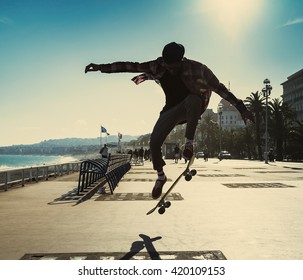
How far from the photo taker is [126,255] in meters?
5.94

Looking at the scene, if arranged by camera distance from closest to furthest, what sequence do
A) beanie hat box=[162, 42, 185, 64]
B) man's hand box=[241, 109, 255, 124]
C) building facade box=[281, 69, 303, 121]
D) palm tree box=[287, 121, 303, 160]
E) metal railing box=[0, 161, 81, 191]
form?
beanie hat box=[162, 42, 185, 64] < man's hand box=[241, 109, 255, 124] < metal railing box=[0, 161, 81, 191] < palm tree box=[287, 121, 303, 160] < building facade box=[281, 69, 303, 121]

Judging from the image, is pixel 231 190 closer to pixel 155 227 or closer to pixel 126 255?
pixel 155 227

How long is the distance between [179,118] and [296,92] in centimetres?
11770

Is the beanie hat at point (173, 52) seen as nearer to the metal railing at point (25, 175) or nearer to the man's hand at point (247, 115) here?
the man's hand at point (247, 115)

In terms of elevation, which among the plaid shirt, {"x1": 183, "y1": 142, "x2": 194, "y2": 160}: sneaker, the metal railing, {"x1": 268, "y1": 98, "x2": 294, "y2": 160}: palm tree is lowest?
the metal railing

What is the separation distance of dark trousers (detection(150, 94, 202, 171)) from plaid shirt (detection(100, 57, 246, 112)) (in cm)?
10

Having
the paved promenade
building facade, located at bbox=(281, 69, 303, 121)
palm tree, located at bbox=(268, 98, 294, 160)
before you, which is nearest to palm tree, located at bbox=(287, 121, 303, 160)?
palm tree, located at bbox=(268, 98, 294, 160)

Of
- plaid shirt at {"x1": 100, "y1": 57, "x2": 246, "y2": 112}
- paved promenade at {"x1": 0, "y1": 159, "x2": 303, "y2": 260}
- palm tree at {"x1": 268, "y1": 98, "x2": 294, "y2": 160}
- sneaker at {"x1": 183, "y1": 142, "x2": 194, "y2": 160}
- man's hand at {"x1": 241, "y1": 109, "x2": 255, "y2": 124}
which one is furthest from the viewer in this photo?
palm tree at {"x1": 268, "y1": 98, "x2": 294, "y2": 160}

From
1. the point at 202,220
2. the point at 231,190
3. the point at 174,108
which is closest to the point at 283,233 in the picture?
the point at 202,220

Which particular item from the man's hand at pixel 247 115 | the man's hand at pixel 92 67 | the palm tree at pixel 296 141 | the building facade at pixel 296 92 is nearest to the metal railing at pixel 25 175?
the man's hand at pixel 92 67

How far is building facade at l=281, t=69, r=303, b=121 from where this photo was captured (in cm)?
10969

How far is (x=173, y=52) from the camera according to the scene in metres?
3.39

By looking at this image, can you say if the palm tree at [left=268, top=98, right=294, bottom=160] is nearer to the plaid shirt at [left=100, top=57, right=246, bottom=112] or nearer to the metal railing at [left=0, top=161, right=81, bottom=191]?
the metal railing at [left=0, top=161, right=81, bottom=191]
